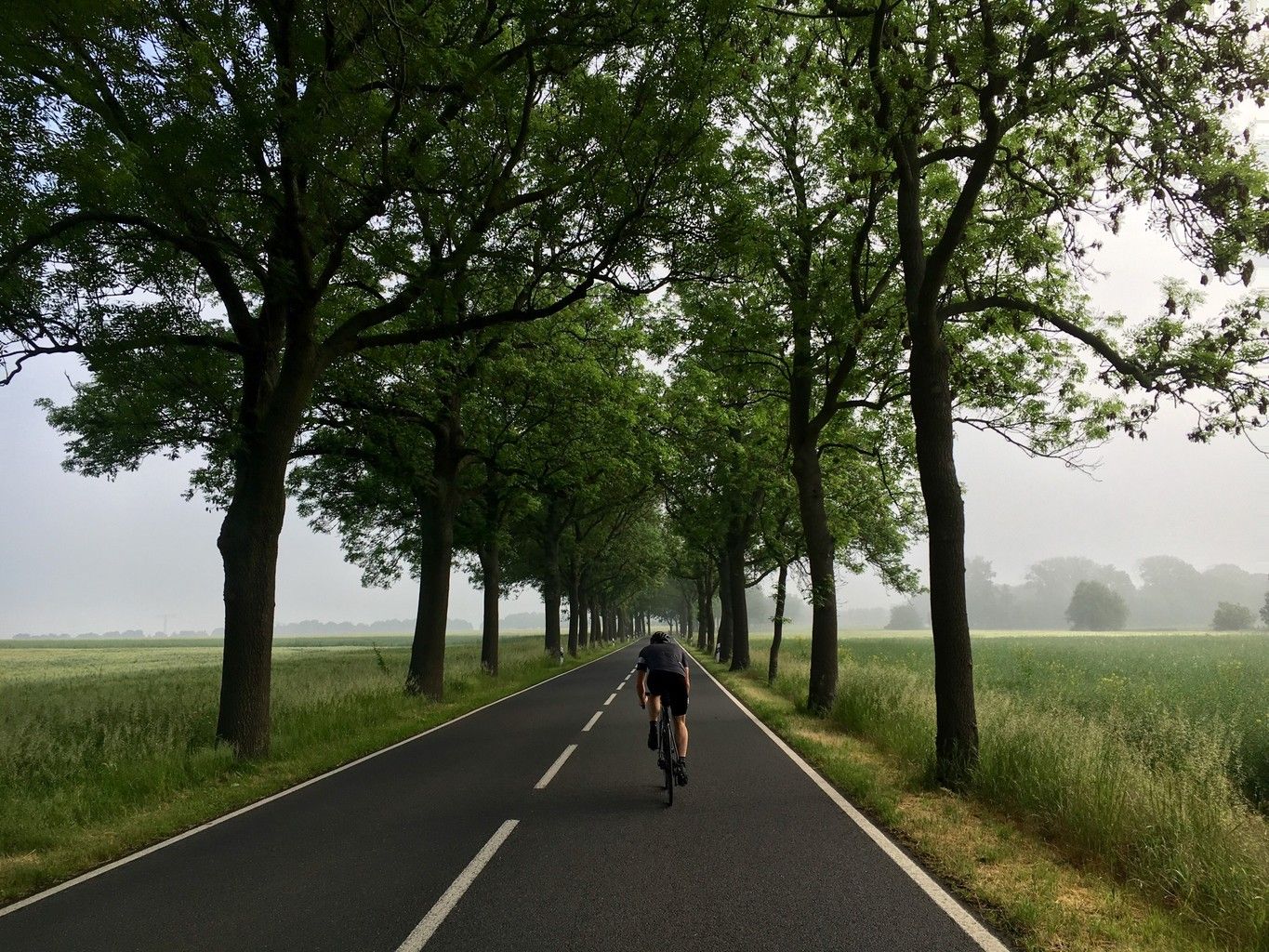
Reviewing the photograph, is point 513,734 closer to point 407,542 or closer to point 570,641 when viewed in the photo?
point 407,542

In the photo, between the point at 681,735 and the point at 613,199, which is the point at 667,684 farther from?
Answer: the point at 613,199

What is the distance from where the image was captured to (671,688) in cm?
787

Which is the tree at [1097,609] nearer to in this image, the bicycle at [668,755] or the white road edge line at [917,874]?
the white road edge line at [917,874]

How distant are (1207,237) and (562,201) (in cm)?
717

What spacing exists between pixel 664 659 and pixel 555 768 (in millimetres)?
2467

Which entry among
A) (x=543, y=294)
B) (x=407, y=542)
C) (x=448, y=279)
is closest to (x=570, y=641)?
(x=407, y=542)

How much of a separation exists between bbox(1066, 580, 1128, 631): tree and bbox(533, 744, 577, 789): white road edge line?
147552 mm

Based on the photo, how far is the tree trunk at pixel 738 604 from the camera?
2562 cm

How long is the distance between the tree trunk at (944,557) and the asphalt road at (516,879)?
1749 millimetres

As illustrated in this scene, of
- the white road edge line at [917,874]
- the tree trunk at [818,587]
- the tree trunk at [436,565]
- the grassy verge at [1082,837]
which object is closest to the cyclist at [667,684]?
the white road edge line at [917,874]

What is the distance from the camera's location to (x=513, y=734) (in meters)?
11.9

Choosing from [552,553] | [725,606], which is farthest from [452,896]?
[725,606]

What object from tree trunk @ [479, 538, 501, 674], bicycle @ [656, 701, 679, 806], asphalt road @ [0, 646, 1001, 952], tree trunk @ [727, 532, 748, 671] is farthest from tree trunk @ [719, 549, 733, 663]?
asphalt road @ [0, 646, 1001, 952]

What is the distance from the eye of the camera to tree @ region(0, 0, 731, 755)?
23.8 ft
